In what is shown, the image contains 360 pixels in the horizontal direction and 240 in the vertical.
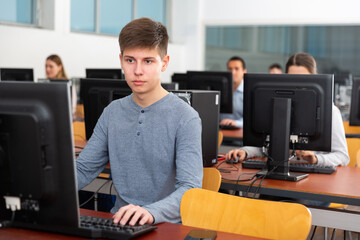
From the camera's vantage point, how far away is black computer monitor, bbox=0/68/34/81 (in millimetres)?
5520

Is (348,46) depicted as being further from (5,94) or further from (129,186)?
(5,94)

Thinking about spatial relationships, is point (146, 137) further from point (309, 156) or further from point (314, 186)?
point (309, 156)

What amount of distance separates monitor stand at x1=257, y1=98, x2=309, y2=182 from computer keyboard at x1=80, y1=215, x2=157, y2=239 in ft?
3.73

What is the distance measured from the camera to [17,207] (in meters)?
1.33

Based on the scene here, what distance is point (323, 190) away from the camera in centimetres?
225

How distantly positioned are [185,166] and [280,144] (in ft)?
2.83

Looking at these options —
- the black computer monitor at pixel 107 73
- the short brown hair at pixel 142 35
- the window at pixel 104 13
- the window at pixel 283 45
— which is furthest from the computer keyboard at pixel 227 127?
the window at pixel 283 45

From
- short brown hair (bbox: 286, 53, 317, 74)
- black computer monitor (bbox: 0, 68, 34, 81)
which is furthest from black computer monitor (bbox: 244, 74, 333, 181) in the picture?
black computer monitor (bbox: 0, 68, 34, 81)

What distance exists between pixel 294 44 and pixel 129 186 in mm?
8291

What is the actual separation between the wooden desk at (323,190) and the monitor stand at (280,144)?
0.16ft

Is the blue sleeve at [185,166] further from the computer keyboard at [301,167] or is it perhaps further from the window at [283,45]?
the window at [283,45]

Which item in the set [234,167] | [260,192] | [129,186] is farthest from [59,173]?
[234,167]

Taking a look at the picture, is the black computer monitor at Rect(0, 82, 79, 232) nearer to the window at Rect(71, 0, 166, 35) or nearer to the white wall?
the white wall

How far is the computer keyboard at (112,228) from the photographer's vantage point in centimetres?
140
